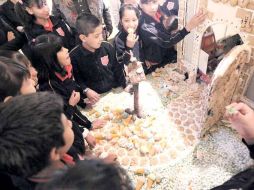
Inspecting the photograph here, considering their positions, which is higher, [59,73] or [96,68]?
[59,73]

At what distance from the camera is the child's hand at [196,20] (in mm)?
2144

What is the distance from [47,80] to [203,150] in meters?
1.34

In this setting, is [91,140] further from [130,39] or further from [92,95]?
[130,39]

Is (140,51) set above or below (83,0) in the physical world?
below

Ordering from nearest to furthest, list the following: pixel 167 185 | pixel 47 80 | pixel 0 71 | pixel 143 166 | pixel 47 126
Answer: pixel 47 126, pixel 0 71, pixel 167 185, pixel 143 166, pixel 47 80

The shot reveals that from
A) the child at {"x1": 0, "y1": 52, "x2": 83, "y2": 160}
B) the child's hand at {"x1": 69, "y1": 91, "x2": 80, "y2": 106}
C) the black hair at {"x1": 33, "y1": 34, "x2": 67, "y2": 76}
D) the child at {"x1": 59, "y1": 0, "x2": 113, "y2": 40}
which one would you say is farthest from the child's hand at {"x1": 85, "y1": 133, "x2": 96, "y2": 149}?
the child at {"x1": 59, "y1": 0, "x2": 113, "y2": 40}

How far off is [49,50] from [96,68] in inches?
22.1

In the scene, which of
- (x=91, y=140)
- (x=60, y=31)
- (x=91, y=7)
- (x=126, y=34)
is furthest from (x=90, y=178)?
(x=91, y=7)

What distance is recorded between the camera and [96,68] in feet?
8.03

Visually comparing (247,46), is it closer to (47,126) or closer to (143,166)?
(143,166)

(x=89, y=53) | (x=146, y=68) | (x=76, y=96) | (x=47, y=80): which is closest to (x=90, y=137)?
(x=76, y=96)

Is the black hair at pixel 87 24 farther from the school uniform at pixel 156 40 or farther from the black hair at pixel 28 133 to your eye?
the black hair at pixel 28 133

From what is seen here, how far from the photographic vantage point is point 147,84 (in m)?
2.68

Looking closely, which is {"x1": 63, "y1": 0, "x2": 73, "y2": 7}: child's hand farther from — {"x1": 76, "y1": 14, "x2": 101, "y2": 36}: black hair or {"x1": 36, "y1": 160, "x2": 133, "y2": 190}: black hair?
{"x1": 36, "y1": 160, "x2": 133, "y2": 190}: black hair
